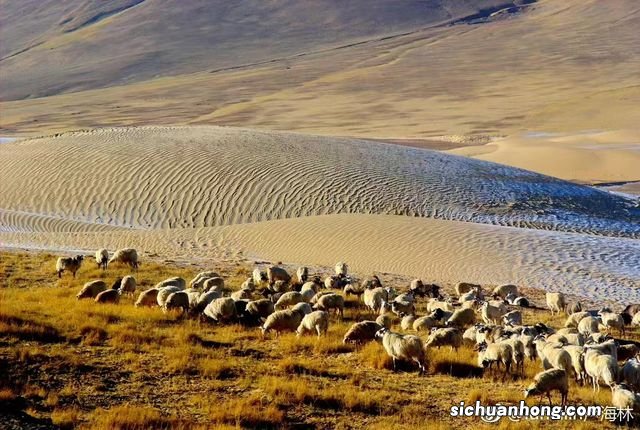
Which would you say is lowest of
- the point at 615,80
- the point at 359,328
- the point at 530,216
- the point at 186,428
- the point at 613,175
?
the point at 615,80

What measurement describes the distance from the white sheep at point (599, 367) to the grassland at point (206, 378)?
19 centimetres

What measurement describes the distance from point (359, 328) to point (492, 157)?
4543 cm

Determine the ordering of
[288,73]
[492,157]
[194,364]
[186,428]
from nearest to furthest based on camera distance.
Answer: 1. [186,428]
2. [194,364]
3. [492,157]
4. [288,73]

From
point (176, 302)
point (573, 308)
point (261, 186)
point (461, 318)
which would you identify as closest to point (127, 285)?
point (176, 302)

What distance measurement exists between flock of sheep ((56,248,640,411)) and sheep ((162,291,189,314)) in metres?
0.02

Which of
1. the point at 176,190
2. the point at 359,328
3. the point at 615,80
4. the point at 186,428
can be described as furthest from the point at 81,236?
the point at 615,80

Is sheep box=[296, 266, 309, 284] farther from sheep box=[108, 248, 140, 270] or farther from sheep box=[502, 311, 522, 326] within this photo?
sheep box=[502, 311, 522, 326]

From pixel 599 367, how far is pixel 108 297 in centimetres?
808

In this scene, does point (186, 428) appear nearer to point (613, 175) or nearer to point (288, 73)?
point (613, 175)

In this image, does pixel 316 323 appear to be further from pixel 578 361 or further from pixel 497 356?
pixel 578 361

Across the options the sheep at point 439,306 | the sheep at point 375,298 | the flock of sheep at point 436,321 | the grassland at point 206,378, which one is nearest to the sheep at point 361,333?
the flock of sheep at point 436,321

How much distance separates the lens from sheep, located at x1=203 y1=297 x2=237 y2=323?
11.8m

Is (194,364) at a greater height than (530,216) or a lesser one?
greater

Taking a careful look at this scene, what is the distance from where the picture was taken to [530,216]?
97.8 ft
